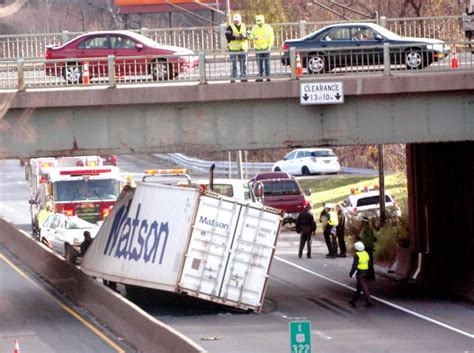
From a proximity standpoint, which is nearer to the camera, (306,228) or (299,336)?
(299,336)

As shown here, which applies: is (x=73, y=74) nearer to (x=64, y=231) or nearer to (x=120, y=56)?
(x=120, y=56)

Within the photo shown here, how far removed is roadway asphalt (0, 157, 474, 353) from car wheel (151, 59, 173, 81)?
5443mm

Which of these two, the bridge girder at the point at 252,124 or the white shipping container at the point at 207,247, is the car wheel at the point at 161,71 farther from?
the white shipping container at the point at 207,247

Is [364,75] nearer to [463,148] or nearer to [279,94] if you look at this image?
[279,94]

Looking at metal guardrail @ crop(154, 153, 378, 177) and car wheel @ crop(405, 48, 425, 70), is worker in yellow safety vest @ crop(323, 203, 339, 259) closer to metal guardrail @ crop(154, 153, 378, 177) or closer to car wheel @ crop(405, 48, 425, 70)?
car wheel @ crop(405, 48, 425, 70)

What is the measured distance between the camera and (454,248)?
1315 inches

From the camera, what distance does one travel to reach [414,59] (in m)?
28.9

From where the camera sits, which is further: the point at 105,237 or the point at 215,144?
the point at 105,237

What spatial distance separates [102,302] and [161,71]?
6083mm

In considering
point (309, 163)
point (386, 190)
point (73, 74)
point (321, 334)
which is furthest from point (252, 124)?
point (309, 163)

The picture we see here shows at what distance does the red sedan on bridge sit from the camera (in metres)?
28.5

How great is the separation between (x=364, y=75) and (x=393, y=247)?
39.6 feet

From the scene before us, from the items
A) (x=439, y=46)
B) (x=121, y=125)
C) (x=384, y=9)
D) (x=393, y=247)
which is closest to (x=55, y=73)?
(x=121, y=125)

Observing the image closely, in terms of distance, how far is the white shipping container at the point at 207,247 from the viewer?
87.5 ft
